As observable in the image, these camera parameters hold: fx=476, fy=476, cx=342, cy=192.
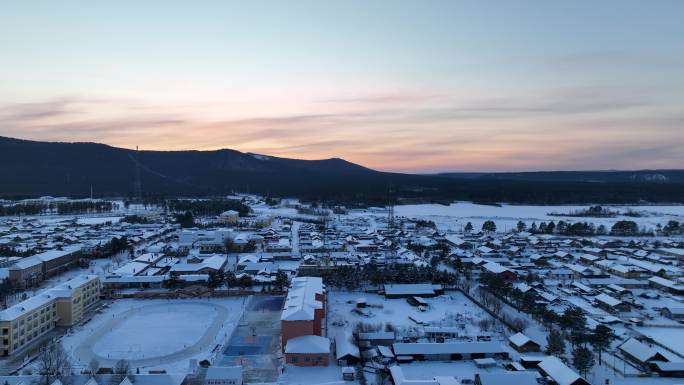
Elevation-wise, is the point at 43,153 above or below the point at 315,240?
above

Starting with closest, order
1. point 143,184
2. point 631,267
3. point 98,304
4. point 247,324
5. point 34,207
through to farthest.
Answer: point 247,324
point 98,304
point 631,267
point 34,207
point 143,184

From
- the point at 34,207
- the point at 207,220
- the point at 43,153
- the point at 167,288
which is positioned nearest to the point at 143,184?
the point at 43,153

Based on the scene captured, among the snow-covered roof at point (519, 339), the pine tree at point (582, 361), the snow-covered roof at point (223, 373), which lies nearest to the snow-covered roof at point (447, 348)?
the snow-covered roof at point (519, 339)

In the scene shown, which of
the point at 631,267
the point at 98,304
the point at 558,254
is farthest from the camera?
the point at 558,254

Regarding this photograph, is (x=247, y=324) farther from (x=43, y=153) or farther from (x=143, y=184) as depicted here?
(x=43, y=153)

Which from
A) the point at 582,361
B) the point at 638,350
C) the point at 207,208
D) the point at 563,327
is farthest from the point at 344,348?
the point at 207,208

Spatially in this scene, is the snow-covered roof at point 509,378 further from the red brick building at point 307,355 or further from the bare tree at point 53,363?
the bare tree at point 53,363

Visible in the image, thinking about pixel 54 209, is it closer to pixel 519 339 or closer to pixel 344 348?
pixel 344 348
